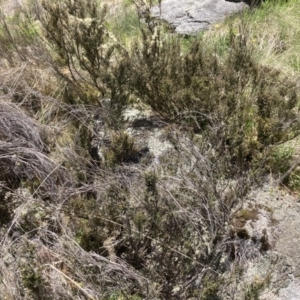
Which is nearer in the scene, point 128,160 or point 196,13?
point 128,160

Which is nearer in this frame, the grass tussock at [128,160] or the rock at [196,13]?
the grass tussock at [128,160]

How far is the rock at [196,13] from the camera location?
5.65 m

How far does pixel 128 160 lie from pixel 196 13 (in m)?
3.02

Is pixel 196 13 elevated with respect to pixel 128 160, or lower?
elevated

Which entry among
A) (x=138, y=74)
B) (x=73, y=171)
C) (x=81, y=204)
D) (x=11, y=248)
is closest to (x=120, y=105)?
(x=138, y=74)

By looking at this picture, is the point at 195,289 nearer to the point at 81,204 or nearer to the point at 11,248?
the point at 81,204

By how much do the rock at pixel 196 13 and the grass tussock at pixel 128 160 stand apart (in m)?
1.03

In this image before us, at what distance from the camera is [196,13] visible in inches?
230

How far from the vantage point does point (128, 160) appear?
342cm

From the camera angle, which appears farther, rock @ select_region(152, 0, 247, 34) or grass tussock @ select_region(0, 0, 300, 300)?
rock @ select_region(152, 0, 247, 34)

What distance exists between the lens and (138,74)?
3873 mm

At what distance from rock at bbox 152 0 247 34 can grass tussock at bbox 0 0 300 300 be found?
1031 mm

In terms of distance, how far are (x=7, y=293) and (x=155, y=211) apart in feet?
2.88

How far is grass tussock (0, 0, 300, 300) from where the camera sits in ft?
8.58
